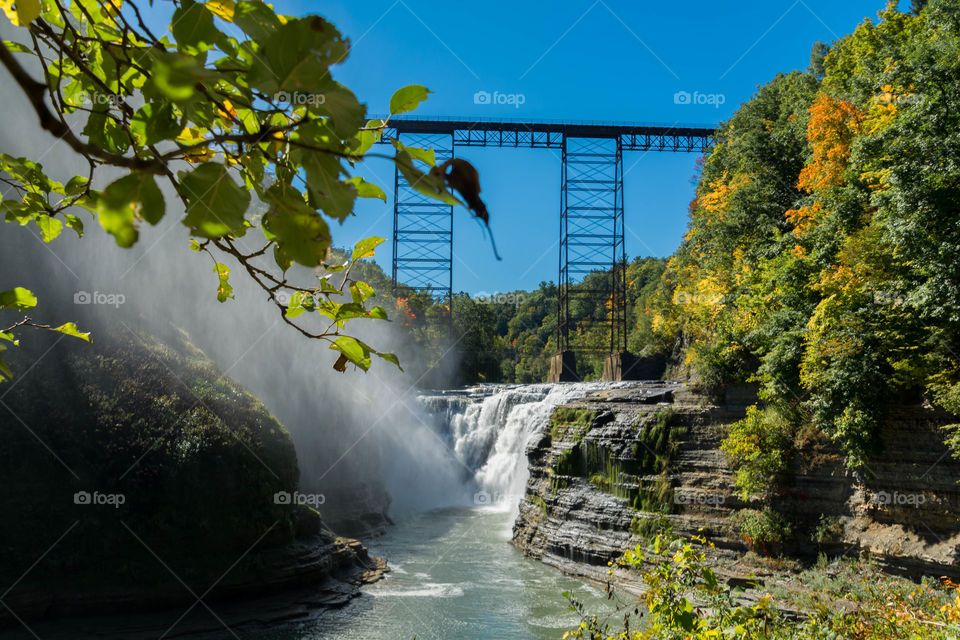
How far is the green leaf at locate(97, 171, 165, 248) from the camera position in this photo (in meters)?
0.62

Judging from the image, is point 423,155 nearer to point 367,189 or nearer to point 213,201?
point 367,189

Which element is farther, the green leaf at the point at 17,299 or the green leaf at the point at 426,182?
the green leaf at the point at 17,299

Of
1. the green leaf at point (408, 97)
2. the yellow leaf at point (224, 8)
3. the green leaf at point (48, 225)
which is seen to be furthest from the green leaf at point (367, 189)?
the green leaf at point (48, 225)

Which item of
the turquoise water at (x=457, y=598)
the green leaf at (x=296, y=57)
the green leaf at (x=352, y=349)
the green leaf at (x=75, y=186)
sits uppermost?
the green leaf at (x=75, y=186)

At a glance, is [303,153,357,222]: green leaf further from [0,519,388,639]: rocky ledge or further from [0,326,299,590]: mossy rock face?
[0,326,299,590]: mossy rock face

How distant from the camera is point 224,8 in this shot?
3.28 ft

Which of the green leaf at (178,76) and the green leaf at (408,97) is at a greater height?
the green leaf at (408,97)

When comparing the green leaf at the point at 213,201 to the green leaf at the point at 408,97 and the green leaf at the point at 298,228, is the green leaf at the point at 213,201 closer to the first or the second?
the green leaf at the point at 298,228

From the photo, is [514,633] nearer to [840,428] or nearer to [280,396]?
[840,428]

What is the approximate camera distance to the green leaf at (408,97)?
951 millimetres

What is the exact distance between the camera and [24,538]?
9.36m

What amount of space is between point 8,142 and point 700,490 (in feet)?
50.6

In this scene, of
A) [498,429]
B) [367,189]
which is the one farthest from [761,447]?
[367,189]

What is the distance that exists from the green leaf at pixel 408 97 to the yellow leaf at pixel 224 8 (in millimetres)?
300
